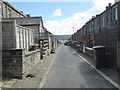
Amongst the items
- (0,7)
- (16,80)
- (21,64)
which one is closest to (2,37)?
(21,64)

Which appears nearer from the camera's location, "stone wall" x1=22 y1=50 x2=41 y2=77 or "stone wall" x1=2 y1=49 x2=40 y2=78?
"stone wall" x1=2 y1=49 x2=40 y2=78

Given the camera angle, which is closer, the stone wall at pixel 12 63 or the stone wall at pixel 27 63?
the stone wall at pixel 12 63

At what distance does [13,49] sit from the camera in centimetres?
980

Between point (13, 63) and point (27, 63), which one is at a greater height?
point (13, 63)

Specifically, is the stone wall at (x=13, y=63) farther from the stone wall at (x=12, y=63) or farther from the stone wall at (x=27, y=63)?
the stone wall at (x=27, y=63)

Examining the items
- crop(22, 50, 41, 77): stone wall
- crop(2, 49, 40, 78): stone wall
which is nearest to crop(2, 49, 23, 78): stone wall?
crop(2, 49, 40, 78): stone wall

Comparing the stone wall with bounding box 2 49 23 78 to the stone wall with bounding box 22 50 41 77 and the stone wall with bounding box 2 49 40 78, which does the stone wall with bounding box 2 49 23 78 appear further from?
the stone wall with bounding box 22 50 41 77

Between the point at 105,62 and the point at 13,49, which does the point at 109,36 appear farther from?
the point at 13,49

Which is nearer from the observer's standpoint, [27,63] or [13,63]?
[13,63]

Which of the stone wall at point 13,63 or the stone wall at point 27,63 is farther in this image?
the stone wall at point 27,63

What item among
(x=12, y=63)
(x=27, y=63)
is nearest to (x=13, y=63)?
(x=12, y=63)

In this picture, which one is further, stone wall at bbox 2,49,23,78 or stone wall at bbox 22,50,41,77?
stone wall at bbox 22,50,41,77

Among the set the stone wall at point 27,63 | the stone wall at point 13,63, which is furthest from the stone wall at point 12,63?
the stone wall at point 27,63

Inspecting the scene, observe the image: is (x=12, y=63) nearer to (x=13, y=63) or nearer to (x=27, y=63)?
(x=13, y=63)
